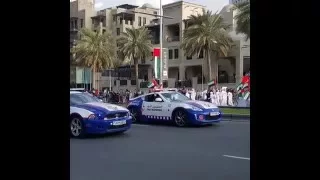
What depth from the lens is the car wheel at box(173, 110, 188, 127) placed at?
14.4 m

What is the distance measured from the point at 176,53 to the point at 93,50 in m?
11.0

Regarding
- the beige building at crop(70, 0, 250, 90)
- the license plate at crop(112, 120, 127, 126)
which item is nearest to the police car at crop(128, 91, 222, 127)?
the license plate at crop(112, 120, 127, 126)

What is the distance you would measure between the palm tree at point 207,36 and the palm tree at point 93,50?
9.12 m

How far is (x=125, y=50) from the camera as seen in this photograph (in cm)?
4759

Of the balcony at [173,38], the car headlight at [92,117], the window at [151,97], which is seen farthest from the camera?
the balcony at [173,38]

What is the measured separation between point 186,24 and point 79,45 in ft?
43.2

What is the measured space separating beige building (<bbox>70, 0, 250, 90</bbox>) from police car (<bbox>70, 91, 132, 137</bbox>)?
25.0 metres

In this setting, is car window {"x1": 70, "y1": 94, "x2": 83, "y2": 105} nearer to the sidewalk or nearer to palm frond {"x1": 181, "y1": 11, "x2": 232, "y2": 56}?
the sidewalk

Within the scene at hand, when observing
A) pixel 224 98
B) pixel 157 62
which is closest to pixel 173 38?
pixel 157 62

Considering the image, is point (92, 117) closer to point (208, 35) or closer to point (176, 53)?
point (208, 35)

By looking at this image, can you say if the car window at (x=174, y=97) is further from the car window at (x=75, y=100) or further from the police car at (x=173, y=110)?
the car window at (x=75, y=100)

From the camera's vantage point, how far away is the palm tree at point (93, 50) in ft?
149

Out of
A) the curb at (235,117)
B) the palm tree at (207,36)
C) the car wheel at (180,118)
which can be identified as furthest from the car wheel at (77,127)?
the palm tree at (207,36)
